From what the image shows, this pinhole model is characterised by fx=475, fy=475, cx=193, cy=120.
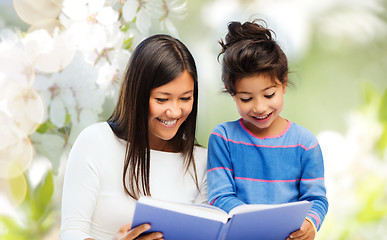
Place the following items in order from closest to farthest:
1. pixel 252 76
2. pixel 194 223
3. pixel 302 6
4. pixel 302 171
A: 1. pixel 194 223
2. pixel 252 76
3. pixel 302 171
4. pixel 302 6

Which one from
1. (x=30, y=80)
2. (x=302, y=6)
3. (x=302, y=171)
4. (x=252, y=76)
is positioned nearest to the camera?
(x=252, y=76)

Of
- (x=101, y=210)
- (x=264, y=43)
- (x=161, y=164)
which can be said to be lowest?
(x=101, y=210)

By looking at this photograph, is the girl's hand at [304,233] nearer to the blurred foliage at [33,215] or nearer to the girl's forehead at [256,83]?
the girl's forehead at [256,83]

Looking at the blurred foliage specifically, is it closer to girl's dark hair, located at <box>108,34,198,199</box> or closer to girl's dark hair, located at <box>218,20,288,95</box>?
girl's dark hair, located at <box>108,34,198,199</box>

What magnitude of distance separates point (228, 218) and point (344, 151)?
1.34 meters

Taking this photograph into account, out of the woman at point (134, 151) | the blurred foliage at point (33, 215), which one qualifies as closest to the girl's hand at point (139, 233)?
the woman at point (134, 151)

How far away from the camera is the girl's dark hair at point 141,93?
5.13 feet

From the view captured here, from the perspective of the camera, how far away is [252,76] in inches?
62.6

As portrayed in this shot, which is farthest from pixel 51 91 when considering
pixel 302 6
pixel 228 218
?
pixel 302 6

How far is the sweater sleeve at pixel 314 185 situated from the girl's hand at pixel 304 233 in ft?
0.13

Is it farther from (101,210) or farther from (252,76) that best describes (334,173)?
(101,210)

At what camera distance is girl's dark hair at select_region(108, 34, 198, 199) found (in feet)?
5.13

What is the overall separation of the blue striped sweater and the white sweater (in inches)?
5.8

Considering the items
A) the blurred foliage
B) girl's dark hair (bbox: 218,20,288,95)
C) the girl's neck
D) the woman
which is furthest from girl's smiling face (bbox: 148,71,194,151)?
the blurred foliage
